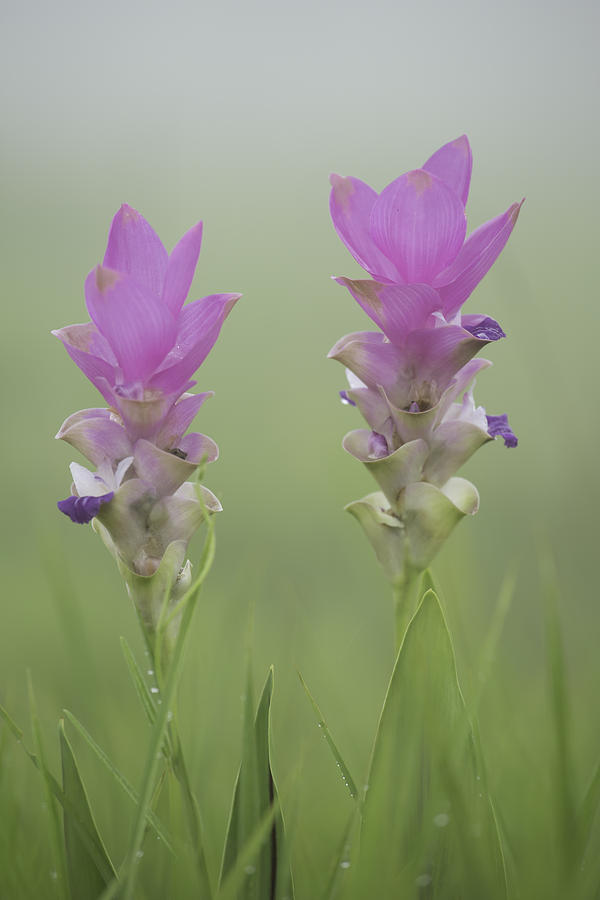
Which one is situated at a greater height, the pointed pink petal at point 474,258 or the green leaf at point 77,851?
the pointed pink petal at point 474,258

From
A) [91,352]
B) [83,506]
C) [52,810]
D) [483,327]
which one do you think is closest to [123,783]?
[52,810]

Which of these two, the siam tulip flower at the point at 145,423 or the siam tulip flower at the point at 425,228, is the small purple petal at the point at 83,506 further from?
the siam tulip flower at the point at 425,228

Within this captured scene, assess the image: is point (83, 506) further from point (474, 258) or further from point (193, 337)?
point (474, 258)

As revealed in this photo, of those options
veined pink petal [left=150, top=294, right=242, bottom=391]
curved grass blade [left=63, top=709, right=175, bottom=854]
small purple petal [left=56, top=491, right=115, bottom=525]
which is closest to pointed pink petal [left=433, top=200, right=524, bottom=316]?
veined pink petal [left=150, top=294, right=242, bottom=391]

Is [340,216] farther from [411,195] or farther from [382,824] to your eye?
[382,824]

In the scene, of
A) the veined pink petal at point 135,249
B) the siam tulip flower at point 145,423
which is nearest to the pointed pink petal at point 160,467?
the siam tulip flower at point 145,423
